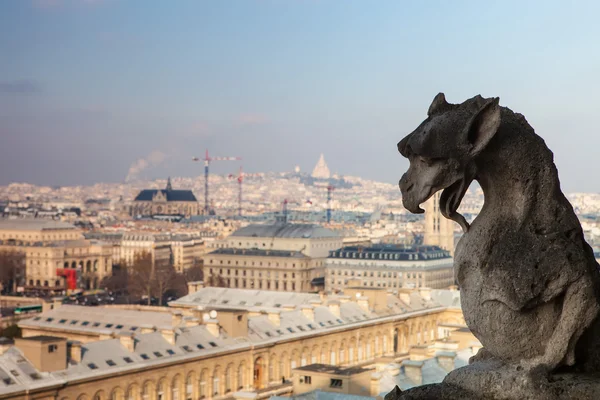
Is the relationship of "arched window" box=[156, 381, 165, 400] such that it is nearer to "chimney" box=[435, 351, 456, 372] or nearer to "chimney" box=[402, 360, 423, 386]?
"chimney" box=[402, 360, 423, 386]

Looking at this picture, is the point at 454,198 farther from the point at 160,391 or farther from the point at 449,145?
the point at 160,391

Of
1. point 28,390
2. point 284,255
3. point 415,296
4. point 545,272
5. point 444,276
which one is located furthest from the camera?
point 284,255

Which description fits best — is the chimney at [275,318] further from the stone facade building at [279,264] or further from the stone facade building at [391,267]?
the stone facade building at [279,264]

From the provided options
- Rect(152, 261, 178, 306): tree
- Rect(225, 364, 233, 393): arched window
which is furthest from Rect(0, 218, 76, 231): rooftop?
Rect(225, 364, 233, 393): arched window

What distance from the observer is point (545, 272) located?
4.67 metres

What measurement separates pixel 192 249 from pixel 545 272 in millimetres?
155054

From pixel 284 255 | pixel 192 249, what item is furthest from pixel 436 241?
pixel 192 249

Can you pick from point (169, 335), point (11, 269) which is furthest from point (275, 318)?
point (11, 269)

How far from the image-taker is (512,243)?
186 inches

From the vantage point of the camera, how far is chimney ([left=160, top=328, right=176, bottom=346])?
44.7 meters

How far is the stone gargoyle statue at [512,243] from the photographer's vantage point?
15.3ft

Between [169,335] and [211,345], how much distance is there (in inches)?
84.8

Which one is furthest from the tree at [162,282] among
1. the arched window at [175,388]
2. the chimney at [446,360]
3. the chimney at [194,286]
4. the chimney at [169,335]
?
the chimney at [446,360]

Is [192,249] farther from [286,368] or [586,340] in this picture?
[586,340]
